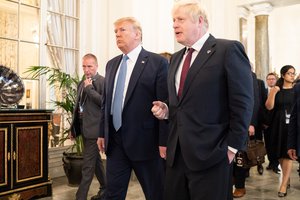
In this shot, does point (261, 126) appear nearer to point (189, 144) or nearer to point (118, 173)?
point (118, 173)

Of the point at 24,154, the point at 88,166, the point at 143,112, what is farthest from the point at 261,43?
the point at 143,112

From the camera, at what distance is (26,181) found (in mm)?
3873

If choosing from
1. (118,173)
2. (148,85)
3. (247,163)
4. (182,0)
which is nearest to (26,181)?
(118,173)

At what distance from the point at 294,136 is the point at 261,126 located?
5.73ft

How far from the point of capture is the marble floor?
414cm

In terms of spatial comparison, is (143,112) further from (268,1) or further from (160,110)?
(268,1)

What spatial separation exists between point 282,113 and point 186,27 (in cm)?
317

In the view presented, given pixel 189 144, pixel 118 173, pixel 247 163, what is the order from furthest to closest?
pixel 247 163 → pixel 118 173 → pixel 189 144

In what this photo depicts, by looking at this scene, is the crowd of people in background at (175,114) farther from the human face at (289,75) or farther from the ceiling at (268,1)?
the ceiling at (268,1)

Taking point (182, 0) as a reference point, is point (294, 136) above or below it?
below

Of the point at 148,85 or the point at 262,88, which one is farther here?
the point at 262,88

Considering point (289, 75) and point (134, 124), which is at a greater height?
point (289, 75)

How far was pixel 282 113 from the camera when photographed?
15.2ft

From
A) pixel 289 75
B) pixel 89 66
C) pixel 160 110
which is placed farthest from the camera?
pixel 289 75
